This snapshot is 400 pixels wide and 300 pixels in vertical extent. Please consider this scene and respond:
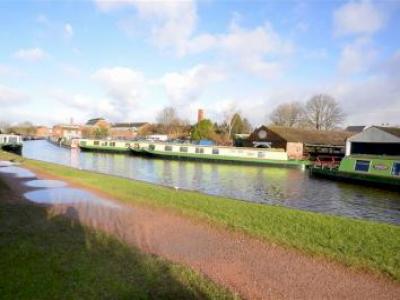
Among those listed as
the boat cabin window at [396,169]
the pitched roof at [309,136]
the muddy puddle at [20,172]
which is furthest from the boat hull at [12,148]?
the boat cabin window at [396,169]

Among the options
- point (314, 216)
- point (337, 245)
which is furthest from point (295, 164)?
point (337, 245)

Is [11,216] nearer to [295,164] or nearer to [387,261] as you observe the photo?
[387,261]

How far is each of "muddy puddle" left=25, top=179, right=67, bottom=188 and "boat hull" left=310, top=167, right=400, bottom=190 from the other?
2192cm

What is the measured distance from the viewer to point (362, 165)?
32.9 m

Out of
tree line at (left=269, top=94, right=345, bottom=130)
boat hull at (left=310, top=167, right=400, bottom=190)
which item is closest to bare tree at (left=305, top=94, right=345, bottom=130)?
tree line at (left=269, top=94, right=345, bottom=130)

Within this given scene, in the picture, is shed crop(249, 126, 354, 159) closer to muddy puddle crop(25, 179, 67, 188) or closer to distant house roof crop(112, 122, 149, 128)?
muddy puddle crop(25, 179, 67, 188)

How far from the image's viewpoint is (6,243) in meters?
7.43

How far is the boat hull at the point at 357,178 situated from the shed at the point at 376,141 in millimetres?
7140

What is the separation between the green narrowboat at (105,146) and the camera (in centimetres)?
6003

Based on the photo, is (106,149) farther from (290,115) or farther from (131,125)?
(131,125)

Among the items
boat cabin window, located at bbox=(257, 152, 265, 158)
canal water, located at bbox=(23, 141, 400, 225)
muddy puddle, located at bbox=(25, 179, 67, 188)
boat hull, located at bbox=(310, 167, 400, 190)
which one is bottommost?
canal water, located at bbox=(23, 141, 400, 225)

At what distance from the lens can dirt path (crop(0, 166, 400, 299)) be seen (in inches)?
243

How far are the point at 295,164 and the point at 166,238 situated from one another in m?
38.0

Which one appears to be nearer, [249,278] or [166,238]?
[249,278]
